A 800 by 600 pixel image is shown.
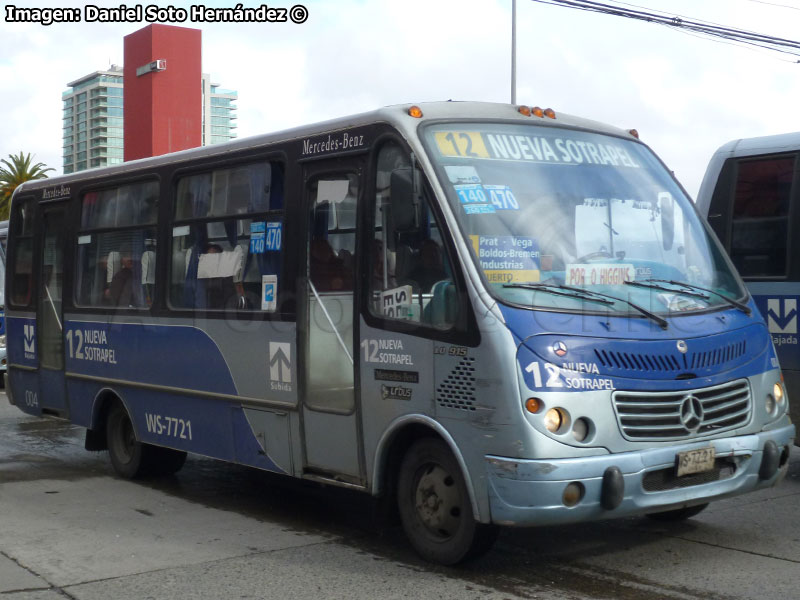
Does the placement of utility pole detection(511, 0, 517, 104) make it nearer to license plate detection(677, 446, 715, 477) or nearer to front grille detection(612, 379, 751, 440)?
front grille detection(612, 379, 751, 440)

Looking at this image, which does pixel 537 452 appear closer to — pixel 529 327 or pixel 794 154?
pixel 529 327

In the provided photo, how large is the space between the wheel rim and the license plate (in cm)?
122

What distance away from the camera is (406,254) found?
21.2ft

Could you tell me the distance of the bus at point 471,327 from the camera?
5.78 m

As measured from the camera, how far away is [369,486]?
21.9 feet

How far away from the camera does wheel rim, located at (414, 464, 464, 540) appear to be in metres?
6.16

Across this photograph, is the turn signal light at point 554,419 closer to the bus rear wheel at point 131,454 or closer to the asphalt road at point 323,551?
the asphalt road at point 323,551

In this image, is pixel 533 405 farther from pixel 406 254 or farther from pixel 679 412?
pixel 406 254

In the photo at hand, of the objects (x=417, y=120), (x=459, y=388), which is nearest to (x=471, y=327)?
(x=459, y=388)

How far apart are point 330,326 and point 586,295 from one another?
180 centimetres

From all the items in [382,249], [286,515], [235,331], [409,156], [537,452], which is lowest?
[286,515]

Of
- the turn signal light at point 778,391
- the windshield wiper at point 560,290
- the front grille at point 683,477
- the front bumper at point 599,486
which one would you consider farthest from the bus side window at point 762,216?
the windshield wiper at point 560,290

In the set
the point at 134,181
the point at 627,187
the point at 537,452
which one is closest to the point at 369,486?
the point at 537,452

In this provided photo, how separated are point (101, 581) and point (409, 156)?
300cm
